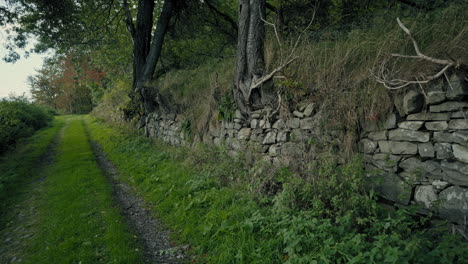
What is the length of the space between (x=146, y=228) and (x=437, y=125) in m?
4.81

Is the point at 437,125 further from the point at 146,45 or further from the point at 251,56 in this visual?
the point at 146,45

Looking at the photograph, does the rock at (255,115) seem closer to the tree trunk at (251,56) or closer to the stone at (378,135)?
the tree trunk at (251,56)

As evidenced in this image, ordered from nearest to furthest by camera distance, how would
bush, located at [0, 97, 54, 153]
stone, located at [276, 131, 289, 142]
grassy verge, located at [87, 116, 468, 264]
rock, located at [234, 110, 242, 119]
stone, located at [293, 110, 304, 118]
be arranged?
1. grassy verge, located at [87, 116, 468, 264]
2. stone, located at [293, 110, 304, 118]
3. stone, located at [276, 131, 289, 142]
4. rock, located at [234, 110, 242, 119]
5. bush, located at [0, 97, 54, 153]

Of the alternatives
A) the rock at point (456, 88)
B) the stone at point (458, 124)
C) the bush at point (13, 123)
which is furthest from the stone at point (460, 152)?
the bush at point (13, 123)

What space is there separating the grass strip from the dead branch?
438 centimetres

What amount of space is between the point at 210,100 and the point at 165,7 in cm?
736

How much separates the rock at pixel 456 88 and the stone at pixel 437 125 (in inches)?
12.6

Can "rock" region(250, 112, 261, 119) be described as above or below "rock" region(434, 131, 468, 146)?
above

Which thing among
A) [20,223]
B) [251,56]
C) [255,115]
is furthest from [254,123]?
[20,223]

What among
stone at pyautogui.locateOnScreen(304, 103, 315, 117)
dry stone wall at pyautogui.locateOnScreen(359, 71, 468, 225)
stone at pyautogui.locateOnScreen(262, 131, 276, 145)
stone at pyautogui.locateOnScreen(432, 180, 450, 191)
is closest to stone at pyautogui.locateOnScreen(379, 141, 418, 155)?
dry stone wall at pyautogui.locateOnScreen(359, 71, 468, 225)

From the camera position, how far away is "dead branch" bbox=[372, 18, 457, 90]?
316 cm

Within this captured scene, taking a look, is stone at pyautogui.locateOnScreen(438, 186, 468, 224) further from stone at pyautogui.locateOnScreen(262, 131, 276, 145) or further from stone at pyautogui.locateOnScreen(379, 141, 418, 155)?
stone at pyautogui.locateOnScreen(262, 131, 276, 145)

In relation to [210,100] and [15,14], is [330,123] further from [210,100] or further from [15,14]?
[15,14]

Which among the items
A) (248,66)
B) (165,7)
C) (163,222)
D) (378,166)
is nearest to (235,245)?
(163,222)
